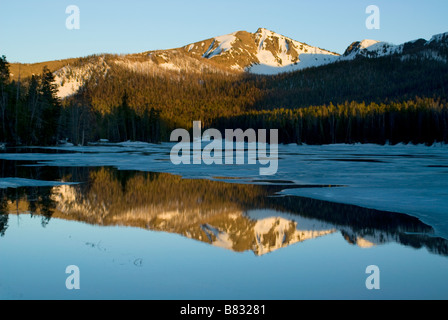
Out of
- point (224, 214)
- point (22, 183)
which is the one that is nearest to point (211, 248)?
point (224, 214)

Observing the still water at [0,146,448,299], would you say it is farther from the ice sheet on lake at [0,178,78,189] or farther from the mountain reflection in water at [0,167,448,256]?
the ice sheet on lake at [0,178,78,189]

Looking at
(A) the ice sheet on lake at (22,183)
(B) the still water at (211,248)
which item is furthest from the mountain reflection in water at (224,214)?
(A) the ice sheet on lake at (22,183)

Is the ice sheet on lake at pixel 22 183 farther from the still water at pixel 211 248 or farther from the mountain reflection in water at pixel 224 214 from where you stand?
the still water at pixel 211 248

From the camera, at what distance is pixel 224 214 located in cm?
1191

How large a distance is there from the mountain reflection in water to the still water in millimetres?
30

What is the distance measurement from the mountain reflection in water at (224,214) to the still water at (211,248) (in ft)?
0.10

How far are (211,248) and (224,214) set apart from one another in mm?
3495

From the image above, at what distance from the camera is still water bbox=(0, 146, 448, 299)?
609 centimetres

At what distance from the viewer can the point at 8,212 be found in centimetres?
1172

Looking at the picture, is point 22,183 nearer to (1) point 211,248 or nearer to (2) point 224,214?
(2) point 224,214
